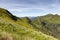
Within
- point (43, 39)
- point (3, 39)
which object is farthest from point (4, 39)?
point (43, 39)

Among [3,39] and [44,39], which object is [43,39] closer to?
[44,39]

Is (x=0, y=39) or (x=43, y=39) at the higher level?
(x=0, y=39)

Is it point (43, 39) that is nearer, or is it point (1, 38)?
point (1, 38)

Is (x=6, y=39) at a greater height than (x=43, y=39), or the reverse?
(x=6, y=39)

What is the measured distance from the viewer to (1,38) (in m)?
10.6

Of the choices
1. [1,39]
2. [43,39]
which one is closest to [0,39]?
[1,39]

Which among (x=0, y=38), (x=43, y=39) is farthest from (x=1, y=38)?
(x=43, y=39)

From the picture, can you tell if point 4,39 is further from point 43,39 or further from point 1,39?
point 43,39

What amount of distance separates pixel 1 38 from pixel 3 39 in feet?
0.82

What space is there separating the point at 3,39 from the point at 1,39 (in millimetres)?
117

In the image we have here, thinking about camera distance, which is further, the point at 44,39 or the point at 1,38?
the point at 44,39

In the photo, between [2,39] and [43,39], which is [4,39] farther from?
[43,39]

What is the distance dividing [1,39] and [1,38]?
22 centimetres

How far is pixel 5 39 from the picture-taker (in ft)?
34.5
